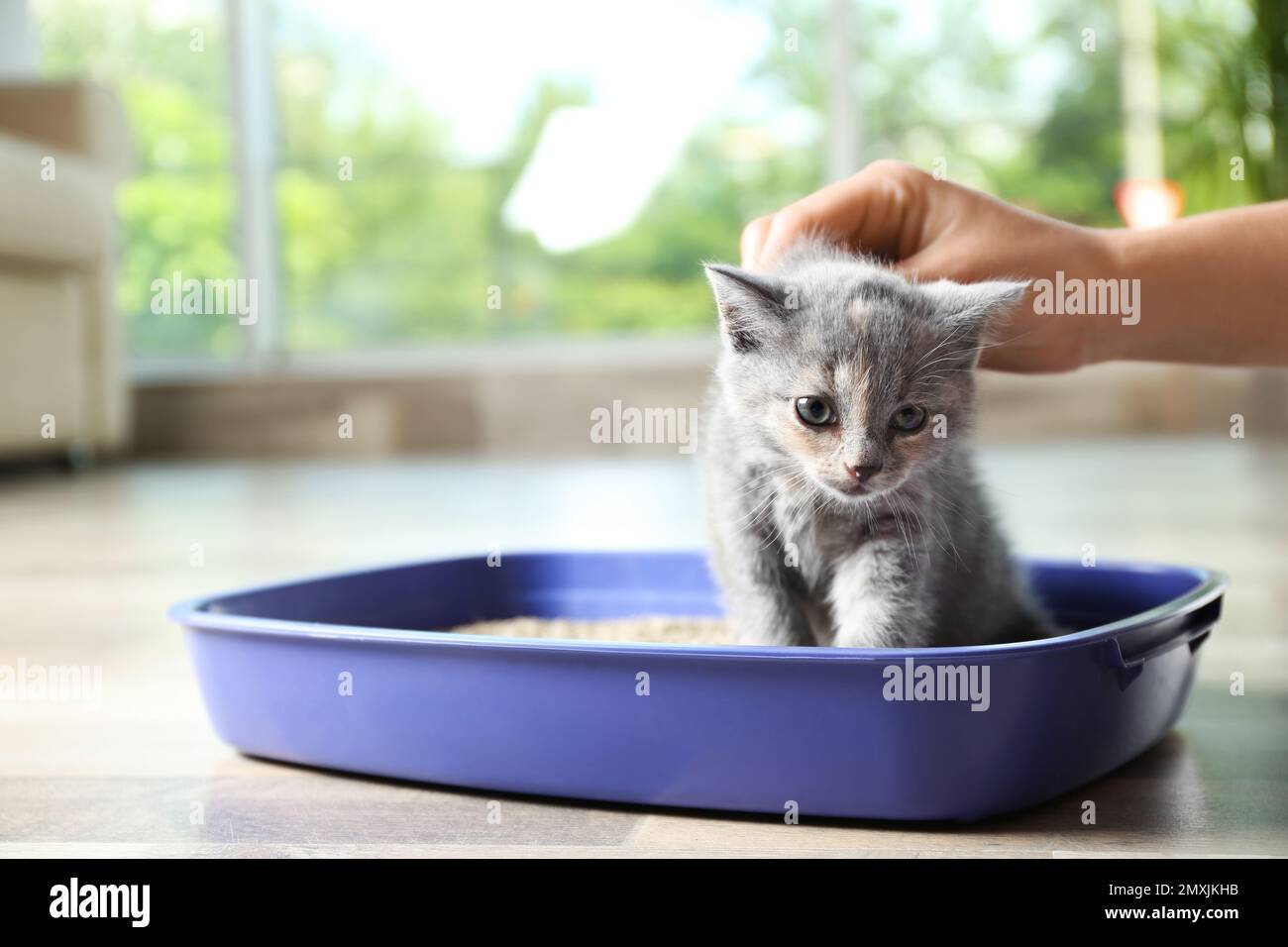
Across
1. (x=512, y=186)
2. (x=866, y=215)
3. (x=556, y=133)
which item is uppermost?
(x=556, y=133)

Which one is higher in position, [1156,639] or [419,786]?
[1156,639]

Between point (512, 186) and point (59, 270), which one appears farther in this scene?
point (512, 186)

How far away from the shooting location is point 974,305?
1056 mm

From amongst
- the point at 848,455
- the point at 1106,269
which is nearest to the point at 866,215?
the point at 1106,269

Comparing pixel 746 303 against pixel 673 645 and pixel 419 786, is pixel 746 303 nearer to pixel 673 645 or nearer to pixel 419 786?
pixel 673 645

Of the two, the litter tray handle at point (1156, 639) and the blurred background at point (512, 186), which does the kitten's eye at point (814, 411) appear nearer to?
the litter tray handle at point (1156, 639)

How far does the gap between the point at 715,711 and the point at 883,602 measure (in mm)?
203

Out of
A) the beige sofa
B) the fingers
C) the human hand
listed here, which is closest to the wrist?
the human hand

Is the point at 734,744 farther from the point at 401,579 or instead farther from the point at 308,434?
the point at 308,434

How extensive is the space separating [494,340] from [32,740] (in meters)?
4.20

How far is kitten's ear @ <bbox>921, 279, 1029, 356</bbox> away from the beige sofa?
3.04m

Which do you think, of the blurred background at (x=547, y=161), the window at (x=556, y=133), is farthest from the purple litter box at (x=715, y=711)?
the window at (x=556, y=133)

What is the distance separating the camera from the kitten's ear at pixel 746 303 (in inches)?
41.8

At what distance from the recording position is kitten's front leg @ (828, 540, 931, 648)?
107cm
